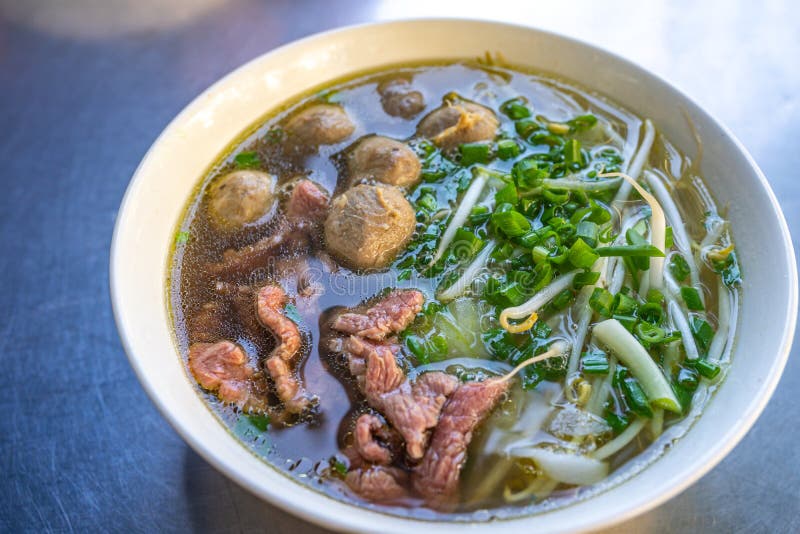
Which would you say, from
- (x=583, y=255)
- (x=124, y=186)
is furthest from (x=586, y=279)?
(x=124, y=186)

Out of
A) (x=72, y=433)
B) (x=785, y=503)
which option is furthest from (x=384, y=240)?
(x=785, y=503)

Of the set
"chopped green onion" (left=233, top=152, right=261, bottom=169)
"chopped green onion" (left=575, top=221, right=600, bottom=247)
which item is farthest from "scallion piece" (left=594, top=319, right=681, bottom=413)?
"chopped green onion" (left=233, top=152, right=261, bottom=169)

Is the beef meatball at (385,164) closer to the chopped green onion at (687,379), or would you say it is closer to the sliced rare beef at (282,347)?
the sliced rare beef at (282,347)

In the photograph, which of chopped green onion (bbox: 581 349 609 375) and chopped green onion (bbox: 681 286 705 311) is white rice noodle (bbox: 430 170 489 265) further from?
chopped green onion (bbox: 681 286 705 311)

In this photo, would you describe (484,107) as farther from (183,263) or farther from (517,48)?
(183,263)

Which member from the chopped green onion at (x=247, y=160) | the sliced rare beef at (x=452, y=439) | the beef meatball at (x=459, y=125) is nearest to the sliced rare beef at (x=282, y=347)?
the sliced rare beef at (x=452, y=439)

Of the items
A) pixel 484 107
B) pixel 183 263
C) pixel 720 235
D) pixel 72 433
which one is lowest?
pixel 72 433

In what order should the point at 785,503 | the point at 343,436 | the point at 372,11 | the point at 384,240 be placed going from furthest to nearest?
the point at 372,11, the point at 384,240, the point at 785,503, the point at 343,436
